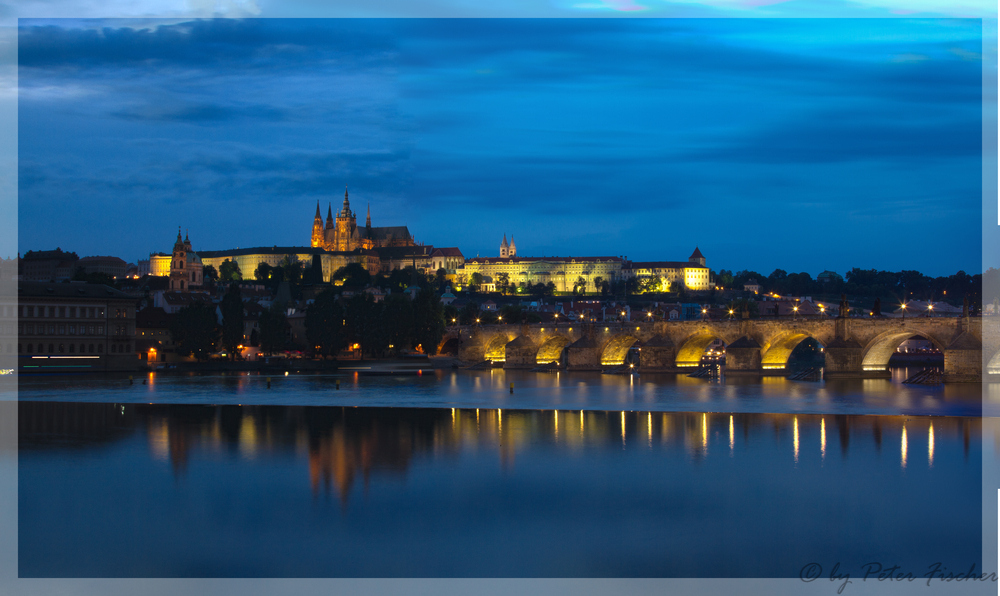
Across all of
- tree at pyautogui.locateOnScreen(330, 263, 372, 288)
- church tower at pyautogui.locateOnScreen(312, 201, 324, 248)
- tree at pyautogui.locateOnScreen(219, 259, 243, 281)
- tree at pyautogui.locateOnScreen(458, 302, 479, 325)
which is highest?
church tower at pyautogui.locateOnScreen(312, 201, 324, 248)

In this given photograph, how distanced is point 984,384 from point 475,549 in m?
31.1

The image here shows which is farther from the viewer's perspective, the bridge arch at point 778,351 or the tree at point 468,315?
the tree at point 468,315

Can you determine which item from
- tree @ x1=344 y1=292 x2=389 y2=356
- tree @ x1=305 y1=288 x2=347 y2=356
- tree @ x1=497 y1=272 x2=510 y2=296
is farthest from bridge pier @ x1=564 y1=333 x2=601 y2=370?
tree @ x1=497 y1=272 x2=510 y2=296

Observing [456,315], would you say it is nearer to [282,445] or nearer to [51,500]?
[282,445]

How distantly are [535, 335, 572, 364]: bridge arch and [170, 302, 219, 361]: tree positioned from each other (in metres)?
20.4

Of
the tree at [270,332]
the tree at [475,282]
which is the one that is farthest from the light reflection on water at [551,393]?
the tree at [475,282]

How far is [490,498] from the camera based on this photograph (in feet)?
50.3

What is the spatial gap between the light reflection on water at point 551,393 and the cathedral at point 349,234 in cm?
12132

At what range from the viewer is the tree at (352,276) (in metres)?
127

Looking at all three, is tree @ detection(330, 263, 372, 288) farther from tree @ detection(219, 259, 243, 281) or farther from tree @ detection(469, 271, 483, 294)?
tree @ detection(469, 271, 483, 294)

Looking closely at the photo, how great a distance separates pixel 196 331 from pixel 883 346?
1519 inches

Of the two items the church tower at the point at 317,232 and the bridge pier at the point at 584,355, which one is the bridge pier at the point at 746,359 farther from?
the church tower at the point at 317,232

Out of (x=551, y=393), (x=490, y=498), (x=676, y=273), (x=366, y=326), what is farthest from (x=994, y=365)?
(x=676, y=273)

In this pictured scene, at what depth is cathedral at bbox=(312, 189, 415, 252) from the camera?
16612 centimetres
